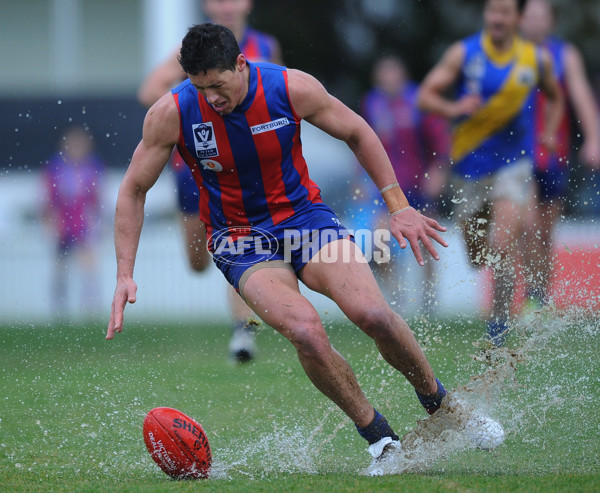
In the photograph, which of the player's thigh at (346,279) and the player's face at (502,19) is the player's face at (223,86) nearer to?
the player's thigh at (346,279)

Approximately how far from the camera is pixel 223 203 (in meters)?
5.08

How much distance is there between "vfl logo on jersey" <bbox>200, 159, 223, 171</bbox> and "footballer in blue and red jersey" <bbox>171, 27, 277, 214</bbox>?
2.78m

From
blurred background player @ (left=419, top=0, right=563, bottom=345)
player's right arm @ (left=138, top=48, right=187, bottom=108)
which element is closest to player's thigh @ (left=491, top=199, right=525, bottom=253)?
blurred background player @ (left=419, top=0, right=563, bottom=345)

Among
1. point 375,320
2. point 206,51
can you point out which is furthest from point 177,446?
point 206,51

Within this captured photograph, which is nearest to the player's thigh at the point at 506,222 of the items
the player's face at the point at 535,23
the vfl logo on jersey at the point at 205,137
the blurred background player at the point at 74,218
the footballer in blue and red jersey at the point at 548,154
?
the footballer in blue and red jersey at the point at 548,154

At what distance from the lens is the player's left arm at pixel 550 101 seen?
8.34 meters

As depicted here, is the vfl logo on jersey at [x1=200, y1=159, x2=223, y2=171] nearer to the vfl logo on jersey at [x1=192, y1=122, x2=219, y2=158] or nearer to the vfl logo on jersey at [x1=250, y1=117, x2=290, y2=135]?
the vfl logo on jersey at [x1=192, y1=122, x2=219, y2=158]

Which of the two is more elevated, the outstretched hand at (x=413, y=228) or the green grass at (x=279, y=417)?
the outstretched hand at (x=413, y=228)

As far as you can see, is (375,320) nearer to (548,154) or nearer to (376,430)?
(376,430)

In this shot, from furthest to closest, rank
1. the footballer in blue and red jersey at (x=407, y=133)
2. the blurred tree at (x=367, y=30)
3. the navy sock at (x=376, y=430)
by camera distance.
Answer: the blurred tree at (x=367, y=30) → the footballer in blue and red jersey at (x=407, y=133) → the navy sock at (x=376, y=430)

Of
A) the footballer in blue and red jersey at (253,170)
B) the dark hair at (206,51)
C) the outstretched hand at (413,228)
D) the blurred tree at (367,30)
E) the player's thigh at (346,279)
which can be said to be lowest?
the player's thigh at (346,279)

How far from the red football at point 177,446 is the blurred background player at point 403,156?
18.1 feet

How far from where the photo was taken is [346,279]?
4.73 metres

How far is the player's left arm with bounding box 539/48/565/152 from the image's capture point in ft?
27.3
